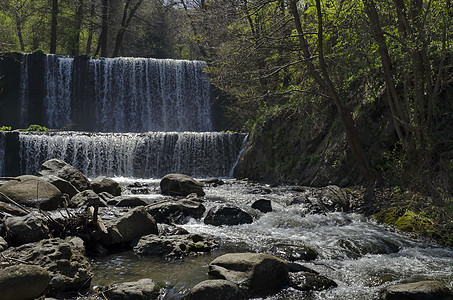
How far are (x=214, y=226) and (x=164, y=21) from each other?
27.1 metres

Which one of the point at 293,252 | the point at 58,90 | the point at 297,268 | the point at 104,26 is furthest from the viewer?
the point at 104,26

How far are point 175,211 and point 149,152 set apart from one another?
26.7 ft

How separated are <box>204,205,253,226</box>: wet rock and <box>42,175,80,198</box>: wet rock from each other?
3.77m

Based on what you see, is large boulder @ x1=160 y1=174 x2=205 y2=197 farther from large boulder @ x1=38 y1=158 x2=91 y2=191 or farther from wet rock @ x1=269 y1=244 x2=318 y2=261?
wet rock @ x1=269 y1=244 x2=318 y2=261

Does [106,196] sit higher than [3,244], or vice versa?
[3,244]

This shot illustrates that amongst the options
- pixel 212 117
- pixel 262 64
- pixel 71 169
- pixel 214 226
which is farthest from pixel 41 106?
pixel 214 226

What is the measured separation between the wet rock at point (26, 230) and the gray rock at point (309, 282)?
375cm

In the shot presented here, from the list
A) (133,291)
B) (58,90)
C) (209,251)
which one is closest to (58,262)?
(133,291)

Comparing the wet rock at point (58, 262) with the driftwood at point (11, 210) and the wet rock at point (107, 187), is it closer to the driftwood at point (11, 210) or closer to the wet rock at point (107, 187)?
the driftwood at point (11, 210)

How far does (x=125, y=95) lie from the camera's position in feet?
76.4

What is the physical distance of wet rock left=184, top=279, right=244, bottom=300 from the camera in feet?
15.3

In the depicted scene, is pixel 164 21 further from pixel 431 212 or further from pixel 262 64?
pixel 431 212

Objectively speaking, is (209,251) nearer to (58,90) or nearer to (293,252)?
(293,252)

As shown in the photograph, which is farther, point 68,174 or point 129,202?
point 68,174
